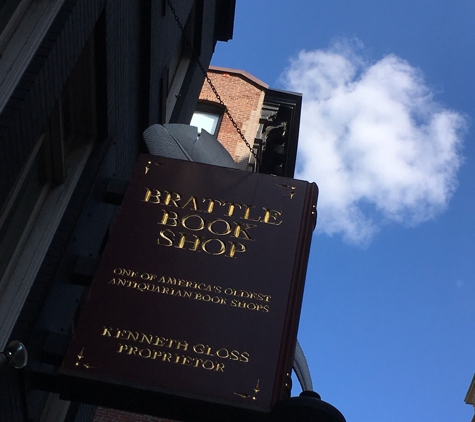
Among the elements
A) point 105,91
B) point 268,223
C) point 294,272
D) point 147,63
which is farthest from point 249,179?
point 147,63

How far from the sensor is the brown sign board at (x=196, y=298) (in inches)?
160

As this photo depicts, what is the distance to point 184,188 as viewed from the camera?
5395 mm

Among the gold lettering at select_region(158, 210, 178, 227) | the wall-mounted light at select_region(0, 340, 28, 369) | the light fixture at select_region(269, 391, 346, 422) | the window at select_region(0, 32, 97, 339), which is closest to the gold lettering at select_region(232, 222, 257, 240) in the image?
the gold lettering at select_region(158, 210, 178, 227)

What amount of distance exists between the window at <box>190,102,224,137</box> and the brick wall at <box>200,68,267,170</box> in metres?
0.18

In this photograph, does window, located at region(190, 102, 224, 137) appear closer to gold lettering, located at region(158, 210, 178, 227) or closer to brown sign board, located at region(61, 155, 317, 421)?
brown sign board, located at region(61, 155, 317, 421)

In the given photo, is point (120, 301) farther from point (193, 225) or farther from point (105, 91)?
point (105, 91)

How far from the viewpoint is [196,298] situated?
178 inches

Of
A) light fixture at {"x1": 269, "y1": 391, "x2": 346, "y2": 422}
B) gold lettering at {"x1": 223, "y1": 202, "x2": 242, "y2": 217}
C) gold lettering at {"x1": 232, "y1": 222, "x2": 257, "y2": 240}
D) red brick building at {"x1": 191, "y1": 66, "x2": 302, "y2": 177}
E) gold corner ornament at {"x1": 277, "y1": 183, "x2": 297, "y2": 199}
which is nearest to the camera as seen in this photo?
light fixture at {"x1": 269, "y1": 391, "x2": 346, "y2": 422}

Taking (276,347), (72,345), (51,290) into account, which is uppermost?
(51,290)

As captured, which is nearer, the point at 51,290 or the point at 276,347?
the point at 276,347

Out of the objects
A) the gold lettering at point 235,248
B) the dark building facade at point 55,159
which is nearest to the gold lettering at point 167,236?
the gold lettering at point 235,248

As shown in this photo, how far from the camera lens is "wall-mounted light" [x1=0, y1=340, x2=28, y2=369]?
3.93 meters

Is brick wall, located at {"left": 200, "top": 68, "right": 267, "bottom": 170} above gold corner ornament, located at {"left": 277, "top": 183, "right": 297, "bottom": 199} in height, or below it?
above

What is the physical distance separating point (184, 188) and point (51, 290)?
1.33 meters
